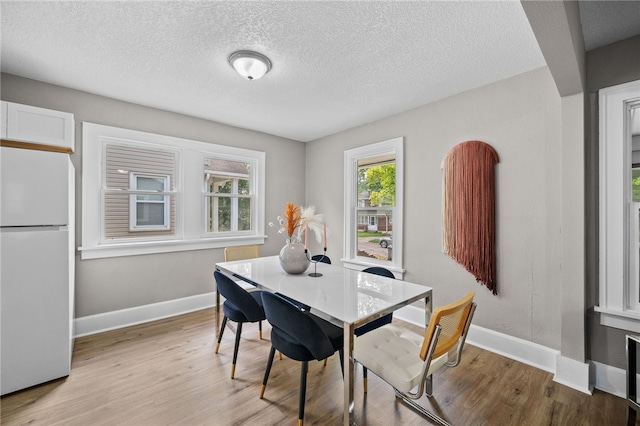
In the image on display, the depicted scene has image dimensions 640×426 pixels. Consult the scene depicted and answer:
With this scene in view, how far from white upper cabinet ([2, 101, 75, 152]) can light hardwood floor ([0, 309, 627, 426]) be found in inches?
73.0

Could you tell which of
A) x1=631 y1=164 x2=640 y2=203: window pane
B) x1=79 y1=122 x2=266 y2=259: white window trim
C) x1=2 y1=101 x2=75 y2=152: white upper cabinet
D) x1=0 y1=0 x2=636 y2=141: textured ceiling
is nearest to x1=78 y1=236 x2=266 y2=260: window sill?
x1=79 y1=122 x2=266 y2=259: white window trim

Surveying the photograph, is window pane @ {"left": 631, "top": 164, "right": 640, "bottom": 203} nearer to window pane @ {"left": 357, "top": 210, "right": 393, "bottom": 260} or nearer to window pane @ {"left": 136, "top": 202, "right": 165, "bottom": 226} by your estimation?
window pane @ {"left": 357, "top": 210, "right": 393, "bottom": 260}

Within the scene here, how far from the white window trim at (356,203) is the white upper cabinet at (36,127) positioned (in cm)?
310

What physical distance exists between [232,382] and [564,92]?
11.1 ft

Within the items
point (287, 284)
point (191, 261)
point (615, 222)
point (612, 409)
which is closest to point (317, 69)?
point (287, 284)

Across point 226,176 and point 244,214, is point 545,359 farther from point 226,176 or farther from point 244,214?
point 226,176

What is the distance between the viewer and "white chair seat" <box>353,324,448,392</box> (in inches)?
56.5

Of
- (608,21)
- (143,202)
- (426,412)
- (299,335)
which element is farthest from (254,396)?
(608,21)

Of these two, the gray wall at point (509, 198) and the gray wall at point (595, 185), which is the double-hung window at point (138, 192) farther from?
the gray wall at point (595, 185)

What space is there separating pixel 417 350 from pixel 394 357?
19 cm

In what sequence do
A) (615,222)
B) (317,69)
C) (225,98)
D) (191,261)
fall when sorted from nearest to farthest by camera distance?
(615,222), (317,69), (225,98), (191,261)

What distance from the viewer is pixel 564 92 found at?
2094 millimetres

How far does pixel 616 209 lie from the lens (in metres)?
1.99

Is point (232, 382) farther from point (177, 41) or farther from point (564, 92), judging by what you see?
point (564, 92)
